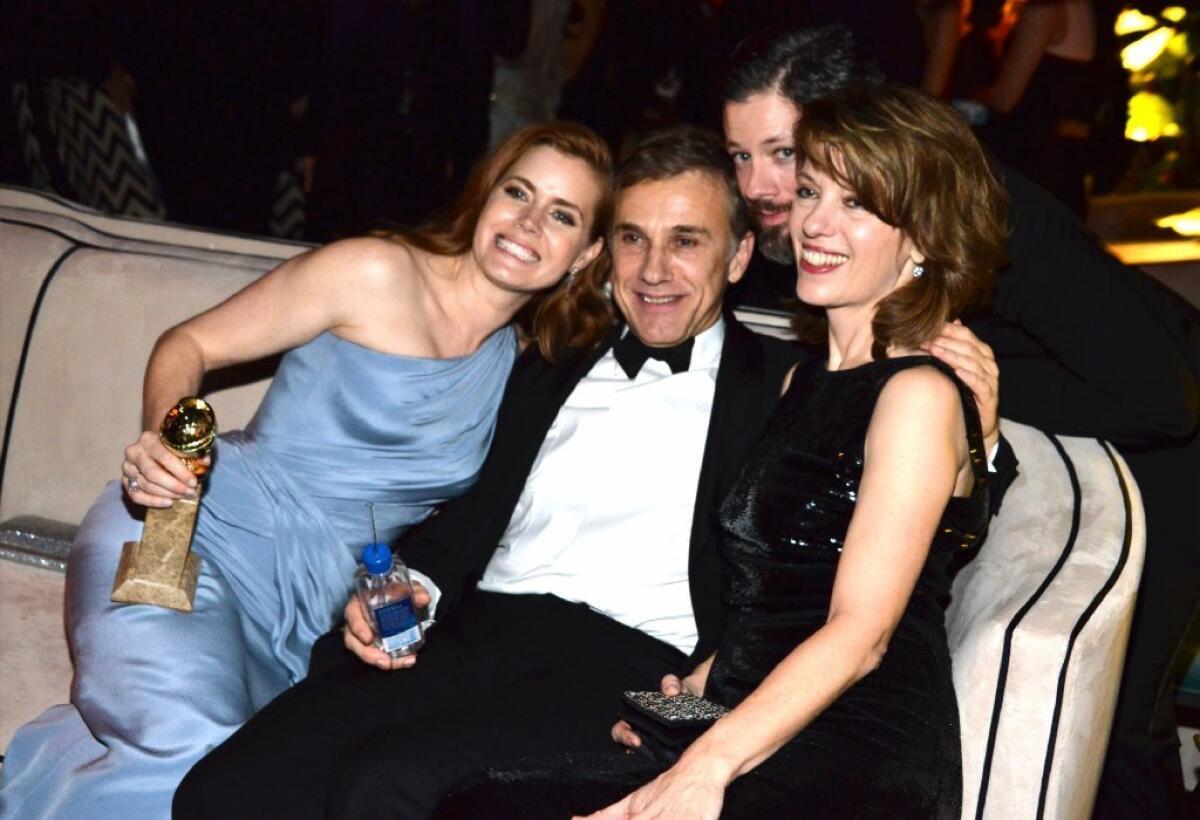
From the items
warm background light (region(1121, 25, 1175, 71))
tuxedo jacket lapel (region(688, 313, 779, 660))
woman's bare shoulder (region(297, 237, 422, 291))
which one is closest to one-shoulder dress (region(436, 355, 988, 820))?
tuxedo jacket lapel (region(688, 313, 779, 660))

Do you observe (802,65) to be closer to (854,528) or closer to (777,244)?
(777,244)

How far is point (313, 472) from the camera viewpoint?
2488 mm

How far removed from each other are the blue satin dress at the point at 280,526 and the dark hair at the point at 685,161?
0.43m

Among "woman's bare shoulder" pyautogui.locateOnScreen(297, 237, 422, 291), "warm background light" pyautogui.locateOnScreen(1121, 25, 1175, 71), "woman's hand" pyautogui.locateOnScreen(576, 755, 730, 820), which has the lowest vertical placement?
"woman's hand" pyautogui.locateOnScreen(576, 755, 730, 820)

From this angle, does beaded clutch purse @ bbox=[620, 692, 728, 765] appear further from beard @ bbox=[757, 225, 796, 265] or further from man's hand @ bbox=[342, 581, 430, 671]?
beard @ bbox=[757, 225, 796, 265]

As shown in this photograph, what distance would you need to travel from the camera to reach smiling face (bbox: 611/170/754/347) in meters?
2.41

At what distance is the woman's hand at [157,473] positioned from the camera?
2.05 metres

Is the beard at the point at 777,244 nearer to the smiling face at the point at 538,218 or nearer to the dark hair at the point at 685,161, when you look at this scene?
the dark hair at the point at 685,161

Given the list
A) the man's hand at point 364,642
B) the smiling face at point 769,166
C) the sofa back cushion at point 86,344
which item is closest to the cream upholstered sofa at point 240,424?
the sofa back cushion at point 86,344

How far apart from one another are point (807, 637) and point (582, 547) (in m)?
0.54

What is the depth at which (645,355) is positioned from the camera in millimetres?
2471

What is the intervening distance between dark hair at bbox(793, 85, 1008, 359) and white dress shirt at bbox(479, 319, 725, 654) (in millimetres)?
483

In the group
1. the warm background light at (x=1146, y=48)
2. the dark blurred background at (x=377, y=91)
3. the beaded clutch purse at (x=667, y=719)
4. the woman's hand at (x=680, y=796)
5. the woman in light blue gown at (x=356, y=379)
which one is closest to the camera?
the woman's hand at (x=680, y=796)

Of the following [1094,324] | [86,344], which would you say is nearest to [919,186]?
[1094,324]
